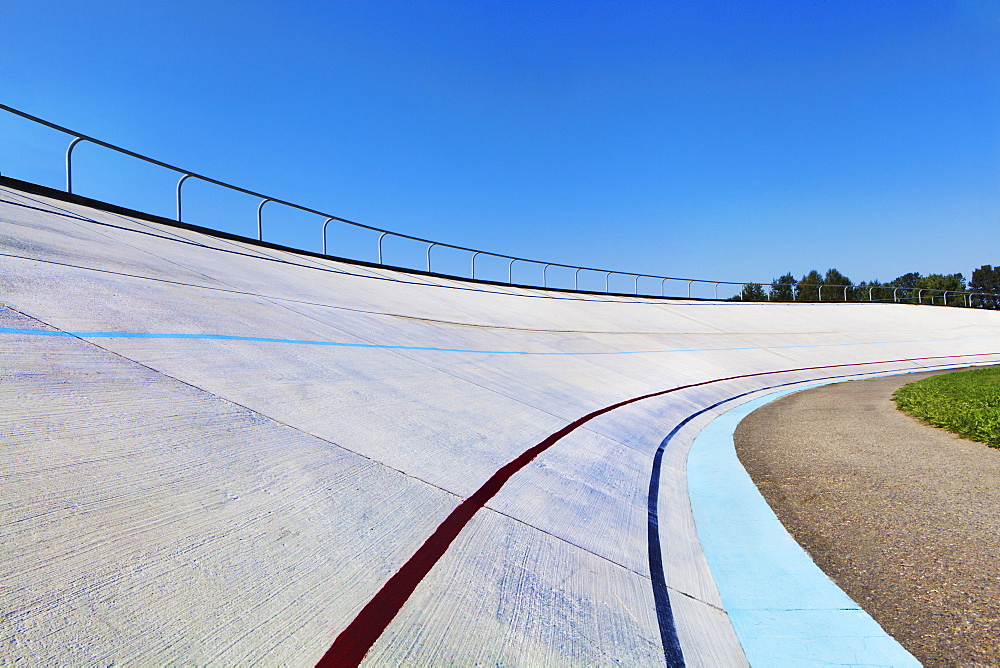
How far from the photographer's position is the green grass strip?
270 inches

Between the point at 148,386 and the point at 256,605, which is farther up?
the point at 148,386

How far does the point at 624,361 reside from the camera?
38.3ft

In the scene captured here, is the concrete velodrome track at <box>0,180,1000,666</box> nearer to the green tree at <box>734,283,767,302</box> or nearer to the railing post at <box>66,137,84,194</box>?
the railing post at <box>66,137,84,194</box>

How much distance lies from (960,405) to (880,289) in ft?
122

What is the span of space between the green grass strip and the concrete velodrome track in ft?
10.2

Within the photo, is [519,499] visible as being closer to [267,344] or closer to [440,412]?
[440,412]

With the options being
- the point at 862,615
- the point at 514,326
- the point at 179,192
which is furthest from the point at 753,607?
the point at 179,192

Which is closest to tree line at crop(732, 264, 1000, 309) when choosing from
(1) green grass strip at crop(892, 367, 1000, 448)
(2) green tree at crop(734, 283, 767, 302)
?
(2) green tree at crop(734, 283, 767, 302)

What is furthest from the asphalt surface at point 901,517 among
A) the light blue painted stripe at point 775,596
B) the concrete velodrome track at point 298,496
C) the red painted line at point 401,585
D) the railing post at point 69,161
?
the railing post at point 69,161

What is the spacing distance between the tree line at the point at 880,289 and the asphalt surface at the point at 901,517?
2763cm

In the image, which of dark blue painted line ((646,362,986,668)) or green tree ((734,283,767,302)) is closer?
dark blue painted line ((646,362,986,668))

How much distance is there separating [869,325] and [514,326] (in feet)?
76.9

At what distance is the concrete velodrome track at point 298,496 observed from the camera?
6.49 feet

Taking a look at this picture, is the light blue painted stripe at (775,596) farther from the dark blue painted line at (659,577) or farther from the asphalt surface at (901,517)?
the dark blue painted line at (659,577)
